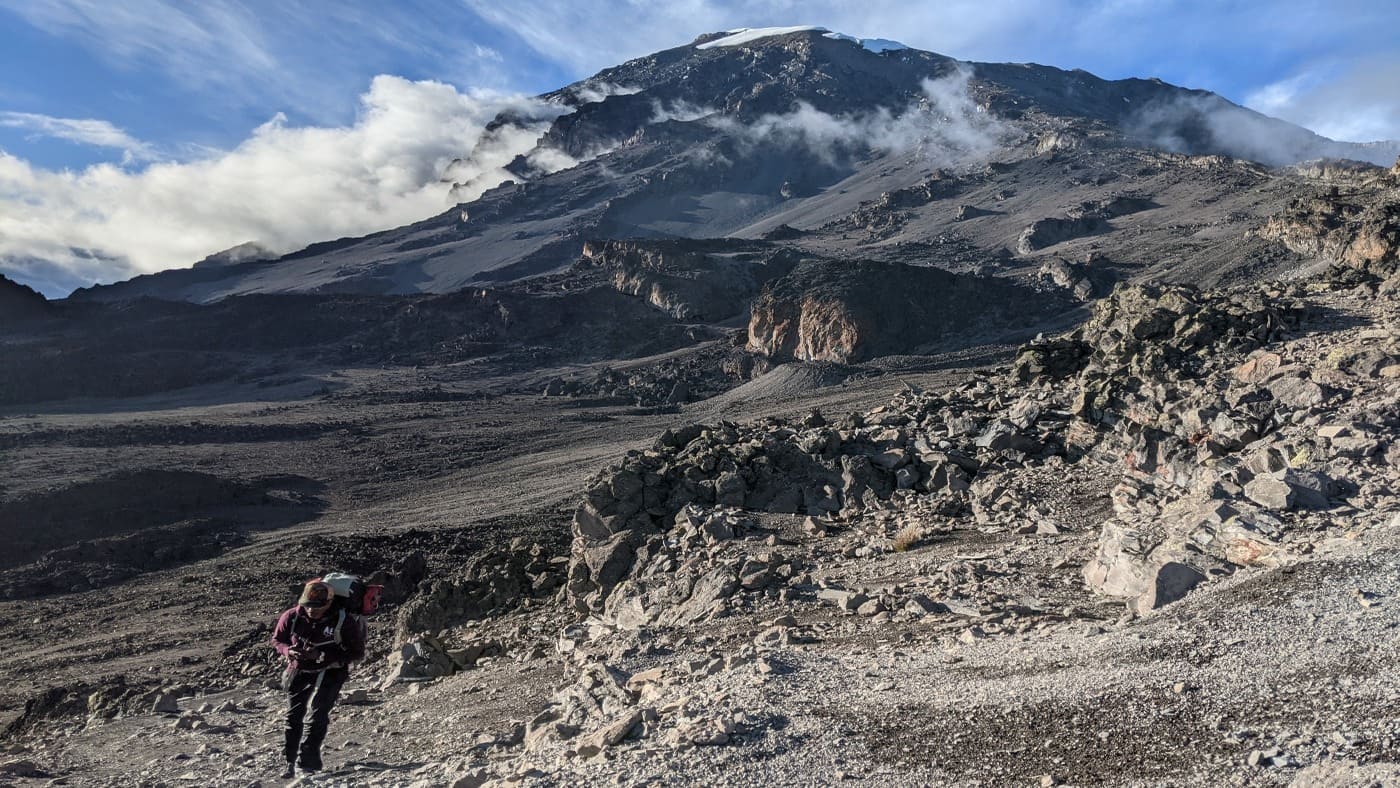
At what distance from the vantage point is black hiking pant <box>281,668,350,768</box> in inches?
248

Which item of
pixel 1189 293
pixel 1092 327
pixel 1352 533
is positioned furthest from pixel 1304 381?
pixel 1092 327

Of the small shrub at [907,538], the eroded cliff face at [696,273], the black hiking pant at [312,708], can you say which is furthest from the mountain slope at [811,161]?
the black hiking pant at [312,708]

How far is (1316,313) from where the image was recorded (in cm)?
1309

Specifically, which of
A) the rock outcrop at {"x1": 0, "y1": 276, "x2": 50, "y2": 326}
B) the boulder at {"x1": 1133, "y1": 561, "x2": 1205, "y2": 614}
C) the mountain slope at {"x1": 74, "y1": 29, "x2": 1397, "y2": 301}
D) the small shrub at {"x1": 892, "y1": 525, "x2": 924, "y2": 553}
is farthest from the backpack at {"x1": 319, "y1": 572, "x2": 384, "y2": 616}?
the rock outcrop at {"x1": 0, "y1": 276, "x2": 50, "y2": 326}

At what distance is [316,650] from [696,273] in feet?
243

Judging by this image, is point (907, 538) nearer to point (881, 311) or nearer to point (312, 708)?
point (312, 708)

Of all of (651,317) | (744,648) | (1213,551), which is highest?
(651,317)

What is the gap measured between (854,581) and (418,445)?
3856 centimetres

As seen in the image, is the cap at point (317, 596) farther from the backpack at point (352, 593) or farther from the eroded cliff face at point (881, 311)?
the eroded cliff face at point (881, 311)

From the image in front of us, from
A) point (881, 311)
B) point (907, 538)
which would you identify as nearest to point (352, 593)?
point (907, 538)

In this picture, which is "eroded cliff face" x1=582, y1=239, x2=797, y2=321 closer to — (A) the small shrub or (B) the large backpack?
(A) the small shrub

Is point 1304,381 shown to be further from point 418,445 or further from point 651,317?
point 651,317

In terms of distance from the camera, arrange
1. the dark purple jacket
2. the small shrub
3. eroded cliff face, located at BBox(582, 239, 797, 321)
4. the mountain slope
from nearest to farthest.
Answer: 1. the dark purple jacket
2. the small shrub
3. eroded cliff face, located at BBox(582, 239, 797, 321)
4. the mountain slope

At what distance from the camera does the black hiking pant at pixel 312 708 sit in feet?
20.7
